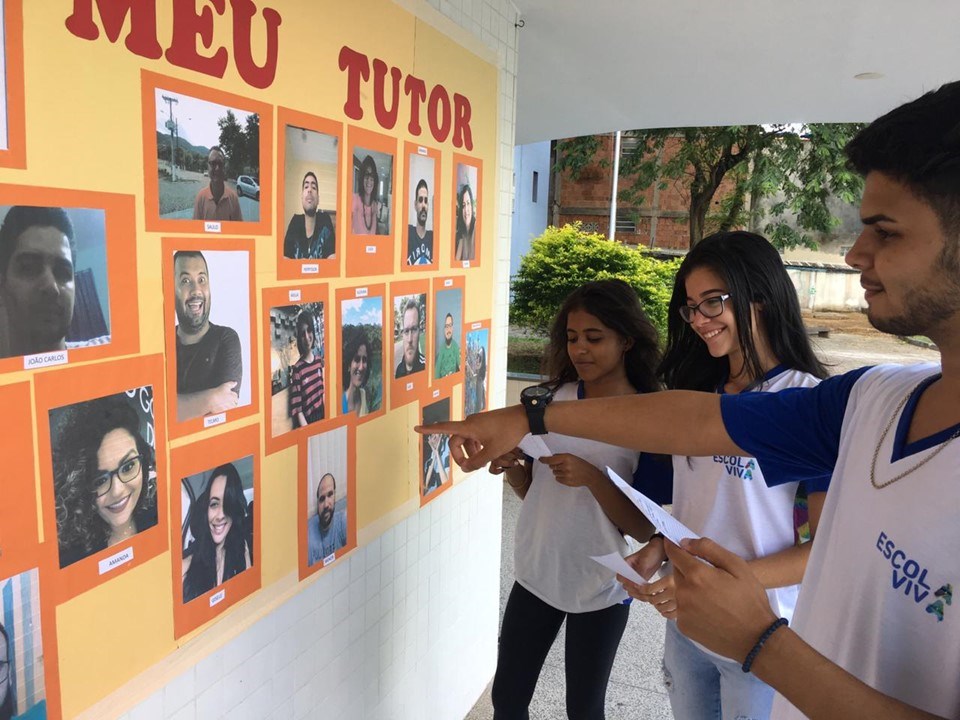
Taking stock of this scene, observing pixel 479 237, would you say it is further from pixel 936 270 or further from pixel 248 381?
pixel 936 270

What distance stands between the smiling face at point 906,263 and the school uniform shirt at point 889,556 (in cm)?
14

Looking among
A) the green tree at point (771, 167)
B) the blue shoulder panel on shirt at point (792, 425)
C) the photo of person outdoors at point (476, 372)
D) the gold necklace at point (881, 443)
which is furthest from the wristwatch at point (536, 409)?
the green tree at point (771, 167)

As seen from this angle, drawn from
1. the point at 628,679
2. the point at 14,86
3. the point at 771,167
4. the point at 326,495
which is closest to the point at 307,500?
the point at 326,495

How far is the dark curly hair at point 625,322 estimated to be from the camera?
2391 millimetres

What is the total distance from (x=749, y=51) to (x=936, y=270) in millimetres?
3304

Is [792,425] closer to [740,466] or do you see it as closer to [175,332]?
[740,466]

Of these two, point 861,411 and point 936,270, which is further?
point 861,411

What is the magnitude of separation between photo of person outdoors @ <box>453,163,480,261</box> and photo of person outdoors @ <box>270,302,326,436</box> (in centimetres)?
82

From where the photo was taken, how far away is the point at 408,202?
2139mm

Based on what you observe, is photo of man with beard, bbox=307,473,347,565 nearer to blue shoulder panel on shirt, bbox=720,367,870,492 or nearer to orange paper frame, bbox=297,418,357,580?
orange paper frame, bbox=297,418,357,580

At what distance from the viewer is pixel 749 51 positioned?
3.71 meters

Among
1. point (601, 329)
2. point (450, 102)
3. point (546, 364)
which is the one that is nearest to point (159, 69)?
point (450, 102)

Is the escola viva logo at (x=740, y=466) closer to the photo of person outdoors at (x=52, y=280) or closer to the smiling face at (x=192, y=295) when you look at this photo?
the smiling face at (x=192, y=295)

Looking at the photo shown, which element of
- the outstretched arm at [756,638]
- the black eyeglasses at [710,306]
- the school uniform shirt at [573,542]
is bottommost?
the school uniform shirt at [573,542]
